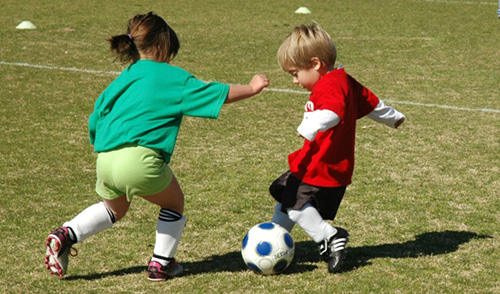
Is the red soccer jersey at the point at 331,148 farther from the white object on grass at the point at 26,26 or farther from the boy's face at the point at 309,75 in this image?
the white object on grass at the point at 26,26

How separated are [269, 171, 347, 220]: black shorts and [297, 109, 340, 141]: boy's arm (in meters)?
0.41

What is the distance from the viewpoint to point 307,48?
12.5 feet

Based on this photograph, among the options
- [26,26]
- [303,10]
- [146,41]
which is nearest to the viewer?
[146,41]

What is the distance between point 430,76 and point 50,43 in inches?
229

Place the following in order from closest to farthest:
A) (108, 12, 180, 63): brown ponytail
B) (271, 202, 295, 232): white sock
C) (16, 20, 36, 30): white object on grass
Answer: (108, 12, 180, 63): brown ponytail
(271, 202, 295, 232): white sock
(16, 20, 36, 30): white object on grass

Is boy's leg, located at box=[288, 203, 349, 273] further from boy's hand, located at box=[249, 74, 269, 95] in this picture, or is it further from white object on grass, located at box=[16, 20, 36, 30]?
white object on grass, located at box=[16, 20, 36, 30]

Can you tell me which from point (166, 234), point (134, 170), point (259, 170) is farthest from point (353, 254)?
point (259, 170)

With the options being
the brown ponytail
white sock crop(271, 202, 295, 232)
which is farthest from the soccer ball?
the brown ponytail

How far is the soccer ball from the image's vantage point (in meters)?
3.82

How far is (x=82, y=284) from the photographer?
3.74 meters

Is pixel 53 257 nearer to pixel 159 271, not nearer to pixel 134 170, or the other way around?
pixel 159 271

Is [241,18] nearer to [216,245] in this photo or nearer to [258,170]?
[258,170]

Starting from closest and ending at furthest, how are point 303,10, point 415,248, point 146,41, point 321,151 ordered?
point 146,41 → point 321,151 → point 415,248 → point 303,10

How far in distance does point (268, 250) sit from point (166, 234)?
1.77 feet
